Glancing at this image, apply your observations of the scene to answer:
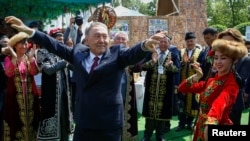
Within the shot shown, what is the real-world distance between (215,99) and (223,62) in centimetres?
33

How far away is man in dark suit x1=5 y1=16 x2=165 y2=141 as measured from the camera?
3.10 metres

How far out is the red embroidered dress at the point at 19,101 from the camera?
4.55 metres

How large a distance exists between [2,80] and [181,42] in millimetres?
12737

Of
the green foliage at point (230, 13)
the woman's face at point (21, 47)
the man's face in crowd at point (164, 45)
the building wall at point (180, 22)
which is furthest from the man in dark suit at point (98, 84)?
the green foliage at point (230, 13)

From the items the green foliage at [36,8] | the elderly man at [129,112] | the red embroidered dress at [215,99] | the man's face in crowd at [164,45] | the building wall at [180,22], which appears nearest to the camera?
the red embroidered dress at [215,99]

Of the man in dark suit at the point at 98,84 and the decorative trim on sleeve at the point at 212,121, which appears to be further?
the man in dark suit at the point at 98,84

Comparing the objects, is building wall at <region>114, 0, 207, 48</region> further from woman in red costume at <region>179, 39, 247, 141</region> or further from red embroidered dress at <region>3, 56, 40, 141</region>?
woman in red costume at <region>179, 39, 247, 141</region>

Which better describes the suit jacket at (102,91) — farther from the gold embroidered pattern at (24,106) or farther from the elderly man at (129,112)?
the elderly man at (129,112)

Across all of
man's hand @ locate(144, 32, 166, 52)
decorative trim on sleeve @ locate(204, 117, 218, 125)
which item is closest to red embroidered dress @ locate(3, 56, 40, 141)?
man's hand @ locate(144, 32, 166, 52)

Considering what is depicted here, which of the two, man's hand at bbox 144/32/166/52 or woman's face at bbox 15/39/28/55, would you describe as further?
woman's face at bbox 15/39/28/55

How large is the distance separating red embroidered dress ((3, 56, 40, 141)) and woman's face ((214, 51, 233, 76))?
235 cm

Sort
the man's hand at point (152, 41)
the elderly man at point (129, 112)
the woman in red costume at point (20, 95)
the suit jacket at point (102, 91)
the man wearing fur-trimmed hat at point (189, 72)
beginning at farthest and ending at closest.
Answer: the man wearing fur-trimmed hat at point (189, 72) < the elderly man at point (129, 112) < the woman in red costume at point (20, 95) < the suit jacket at point (102, 91) < the man's hand at point (152, 41)

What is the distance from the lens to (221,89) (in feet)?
10.4

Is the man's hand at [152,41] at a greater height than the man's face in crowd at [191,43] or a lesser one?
greater
